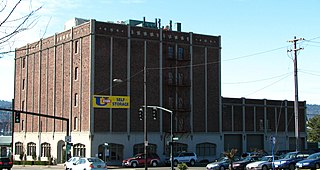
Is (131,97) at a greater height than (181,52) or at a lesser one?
lesser

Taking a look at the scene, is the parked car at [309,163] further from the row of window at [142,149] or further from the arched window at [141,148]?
the arched window at [141,148]

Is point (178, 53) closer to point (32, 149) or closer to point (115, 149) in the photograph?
point (115, 149)

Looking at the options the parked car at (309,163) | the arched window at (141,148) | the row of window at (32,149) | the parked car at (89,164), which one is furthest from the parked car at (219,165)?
the row of window at (32,149)

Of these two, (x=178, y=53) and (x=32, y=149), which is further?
(x=32, y=149)

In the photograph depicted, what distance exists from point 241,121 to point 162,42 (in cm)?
1821

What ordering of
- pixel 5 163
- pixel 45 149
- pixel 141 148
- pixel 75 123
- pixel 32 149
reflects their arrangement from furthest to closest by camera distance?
pixel 32 149 → pixel 45 149 → pixel 141 148 → pixel 75 123 → pixel 5 163

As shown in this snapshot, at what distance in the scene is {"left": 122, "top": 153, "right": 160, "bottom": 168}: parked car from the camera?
199ft

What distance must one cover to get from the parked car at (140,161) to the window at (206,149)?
35.3ft

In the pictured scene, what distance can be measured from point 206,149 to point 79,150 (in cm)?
1869

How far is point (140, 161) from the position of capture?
Answer: 61344 millimetres

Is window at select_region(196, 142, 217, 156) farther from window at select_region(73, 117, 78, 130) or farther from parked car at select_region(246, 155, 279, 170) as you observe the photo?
parked car at select_region(246, 155, 279, 170)

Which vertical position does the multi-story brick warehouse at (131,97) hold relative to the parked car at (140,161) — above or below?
above

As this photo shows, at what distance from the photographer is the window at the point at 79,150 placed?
64.0 m

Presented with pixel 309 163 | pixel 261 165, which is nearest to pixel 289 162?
pixel 261 165
